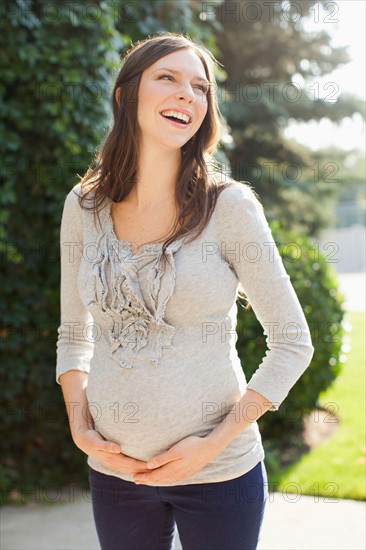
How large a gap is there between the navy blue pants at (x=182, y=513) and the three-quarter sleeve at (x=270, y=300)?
0.24m

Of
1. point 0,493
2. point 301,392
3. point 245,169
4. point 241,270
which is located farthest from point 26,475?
point 245,169

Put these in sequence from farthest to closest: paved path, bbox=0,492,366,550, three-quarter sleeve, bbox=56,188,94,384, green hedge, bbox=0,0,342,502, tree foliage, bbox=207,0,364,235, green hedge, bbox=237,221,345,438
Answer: tree foliage, bbox=207,0,364,235, green hedge, bbox=237,221,345,438, green hedge, bbox=0,0,342,502, paved path, bbox=0,492,366,550, three-quarter sleeve, bbox=56,188,94,384

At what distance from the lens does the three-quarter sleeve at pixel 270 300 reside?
1.51 metres

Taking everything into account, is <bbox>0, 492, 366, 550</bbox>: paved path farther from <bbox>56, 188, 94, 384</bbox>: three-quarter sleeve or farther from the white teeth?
the white teeth

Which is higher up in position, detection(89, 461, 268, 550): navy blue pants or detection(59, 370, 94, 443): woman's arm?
detection(59, 370, 94, 443): woman's arm

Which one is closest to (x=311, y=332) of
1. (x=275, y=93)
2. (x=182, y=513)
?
(x=182, y=513)

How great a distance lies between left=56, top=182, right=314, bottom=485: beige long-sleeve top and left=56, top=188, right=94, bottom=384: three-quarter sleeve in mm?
194

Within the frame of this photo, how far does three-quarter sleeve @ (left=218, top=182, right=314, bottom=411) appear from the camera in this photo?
151 centimetres

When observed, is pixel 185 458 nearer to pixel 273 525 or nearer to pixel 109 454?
pixel 109 454

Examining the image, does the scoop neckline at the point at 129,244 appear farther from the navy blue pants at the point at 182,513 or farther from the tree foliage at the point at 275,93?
the tree foliage at the point at 275,93

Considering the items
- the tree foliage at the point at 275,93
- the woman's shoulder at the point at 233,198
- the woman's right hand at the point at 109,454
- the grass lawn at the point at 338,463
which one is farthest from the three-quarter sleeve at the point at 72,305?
the tree foliage at the point at 275,93

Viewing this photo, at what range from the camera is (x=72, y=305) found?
183 centimetres

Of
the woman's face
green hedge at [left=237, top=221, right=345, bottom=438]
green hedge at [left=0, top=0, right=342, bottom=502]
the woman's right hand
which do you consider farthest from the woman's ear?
green hedge at [left=237, top=221, right=345, bottom=438]

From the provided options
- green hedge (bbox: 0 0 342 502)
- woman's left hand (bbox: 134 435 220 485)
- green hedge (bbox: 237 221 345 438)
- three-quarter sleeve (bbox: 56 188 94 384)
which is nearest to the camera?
woman's left hand (bbox: 134 435 220 485)
